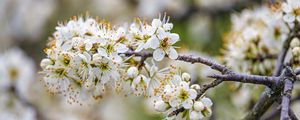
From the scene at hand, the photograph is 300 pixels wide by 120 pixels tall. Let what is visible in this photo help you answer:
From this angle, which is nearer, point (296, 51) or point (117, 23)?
point (296, 51)

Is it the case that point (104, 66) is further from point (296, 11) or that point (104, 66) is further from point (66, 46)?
point (296, 11)

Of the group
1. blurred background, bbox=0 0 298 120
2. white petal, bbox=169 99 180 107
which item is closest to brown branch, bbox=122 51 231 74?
white petal, bbox=169 99 180 107

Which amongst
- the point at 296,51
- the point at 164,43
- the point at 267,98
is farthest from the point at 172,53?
the point at 296,51

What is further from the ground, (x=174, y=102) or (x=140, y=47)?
(x=140, y=47)

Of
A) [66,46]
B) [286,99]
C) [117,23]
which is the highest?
[117,23]

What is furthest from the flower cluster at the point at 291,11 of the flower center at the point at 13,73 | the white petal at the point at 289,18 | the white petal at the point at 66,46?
the flower center at the point at 13,73

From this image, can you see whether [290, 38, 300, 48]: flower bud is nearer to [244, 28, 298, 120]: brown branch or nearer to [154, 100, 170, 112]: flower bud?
[244, 28, 298, 120]: brown branch
